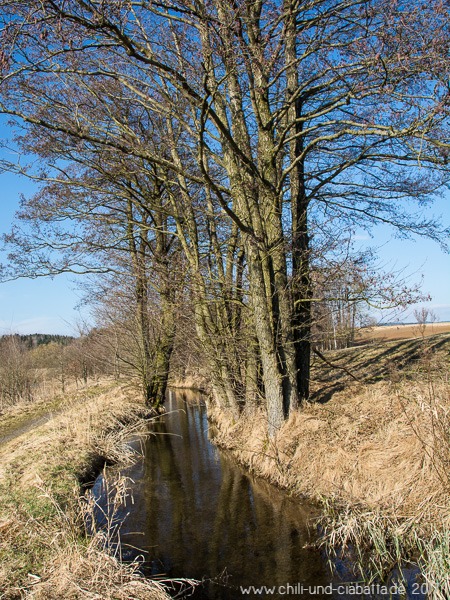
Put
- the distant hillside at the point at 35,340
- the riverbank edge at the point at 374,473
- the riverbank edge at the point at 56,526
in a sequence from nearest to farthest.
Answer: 1. the riverbank edge at the point at 56,526
2. the riverbank edge at the point at 374,473
3. the distant hillside at the point at 35,340

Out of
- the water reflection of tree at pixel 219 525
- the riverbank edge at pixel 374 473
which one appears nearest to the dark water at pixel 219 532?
the water reflection of tree at pixel 219 525

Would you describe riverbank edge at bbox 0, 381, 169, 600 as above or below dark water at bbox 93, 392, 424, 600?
above

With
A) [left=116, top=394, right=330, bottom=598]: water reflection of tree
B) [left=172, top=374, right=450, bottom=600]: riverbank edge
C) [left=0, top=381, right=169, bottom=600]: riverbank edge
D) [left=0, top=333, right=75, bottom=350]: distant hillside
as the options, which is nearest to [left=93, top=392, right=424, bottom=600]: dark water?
[left=116, top=394, right=330, bottom=598]: water reflection of tree

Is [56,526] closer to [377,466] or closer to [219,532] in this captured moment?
[219,532]

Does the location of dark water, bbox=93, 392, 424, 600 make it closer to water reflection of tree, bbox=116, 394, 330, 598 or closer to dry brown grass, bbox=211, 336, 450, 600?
water reflection of tree, bbox=116, 394, 330, 598

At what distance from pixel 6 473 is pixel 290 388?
5043mm

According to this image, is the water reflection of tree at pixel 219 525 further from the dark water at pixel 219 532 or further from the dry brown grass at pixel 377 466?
the dry brown grass at pixel 377 466

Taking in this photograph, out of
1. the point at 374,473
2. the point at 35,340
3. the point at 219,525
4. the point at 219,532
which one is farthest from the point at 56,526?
the point at 35,340

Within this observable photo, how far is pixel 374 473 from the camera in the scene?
597 centimetres

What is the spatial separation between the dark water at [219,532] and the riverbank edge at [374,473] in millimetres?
329

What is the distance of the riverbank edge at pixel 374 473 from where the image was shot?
4762 mm

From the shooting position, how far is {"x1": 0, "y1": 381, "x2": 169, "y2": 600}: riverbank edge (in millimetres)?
4102

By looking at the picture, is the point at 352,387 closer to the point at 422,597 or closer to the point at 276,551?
the point at 276,551

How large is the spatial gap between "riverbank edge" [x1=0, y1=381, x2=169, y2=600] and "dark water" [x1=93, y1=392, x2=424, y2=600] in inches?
23.3
